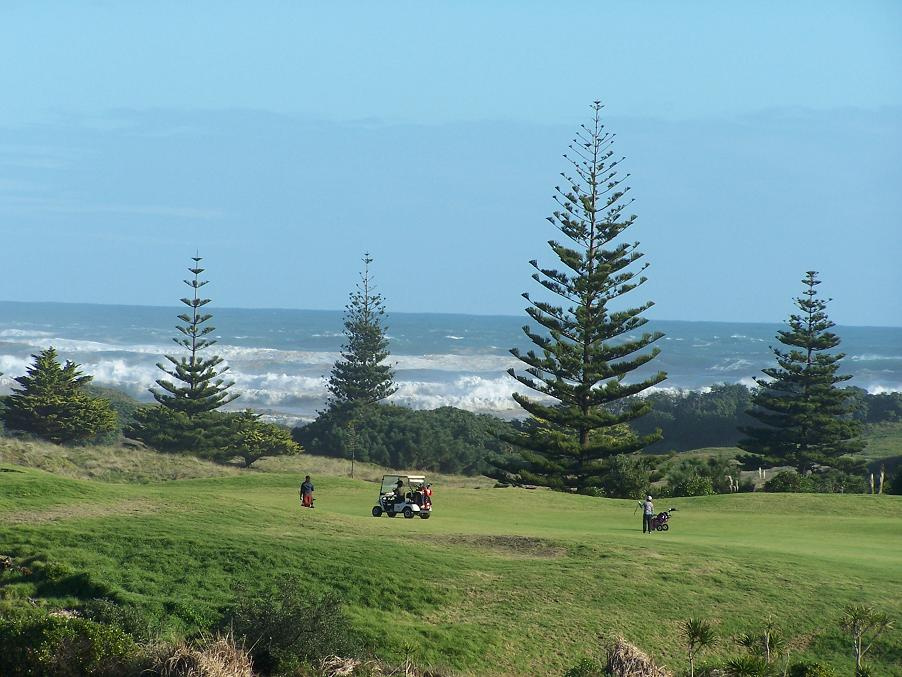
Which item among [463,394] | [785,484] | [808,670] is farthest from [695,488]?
[463,394]

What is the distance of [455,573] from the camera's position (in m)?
17.3

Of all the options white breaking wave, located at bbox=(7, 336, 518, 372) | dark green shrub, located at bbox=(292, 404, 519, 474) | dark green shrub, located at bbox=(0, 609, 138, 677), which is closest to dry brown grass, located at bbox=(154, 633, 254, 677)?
dark green shrub, located at bbox=(0, 609, 138, 677)

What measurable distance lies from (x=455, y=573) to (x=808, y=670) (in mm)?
5574

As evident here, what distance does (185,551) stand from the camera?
17516 millimetres

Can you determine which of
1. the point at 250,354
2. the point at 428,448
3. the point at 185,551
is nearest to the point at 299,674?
the point at 185,551

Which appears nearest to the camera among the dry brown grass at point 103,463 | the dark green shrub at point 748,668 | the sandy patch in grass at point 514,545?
the dark green shrub at point 748,668

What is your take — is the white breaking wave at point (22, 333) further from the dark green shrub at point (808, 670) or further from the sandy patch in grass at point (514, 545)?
the dark green shrub at point (808, 670)

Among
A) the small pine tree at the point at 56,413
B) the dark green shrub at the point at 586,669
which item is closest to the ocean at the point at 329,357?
the small pine tree at the point at 56,413

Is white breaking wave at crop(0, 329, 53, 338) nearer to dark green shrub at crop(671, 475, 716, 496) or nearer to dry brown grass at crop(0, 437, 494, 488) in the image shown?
dry brown grass at crop(0, 437, 494, 488)

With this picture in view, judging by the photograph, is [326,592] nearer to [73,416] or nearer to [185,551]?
[185,551]

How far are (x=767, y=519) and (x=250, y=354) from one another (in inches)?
3624

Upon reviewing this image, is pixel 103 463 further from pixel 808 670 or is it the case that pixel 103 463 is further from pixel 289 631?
pixel 808 670

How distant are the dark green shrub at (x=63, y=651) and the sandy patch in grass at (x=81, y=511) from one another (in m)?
5.87

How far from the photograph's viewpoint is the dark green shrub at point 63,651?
1291cm
